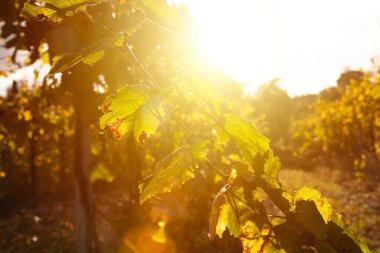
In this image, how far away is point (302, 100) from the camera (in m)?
52.6

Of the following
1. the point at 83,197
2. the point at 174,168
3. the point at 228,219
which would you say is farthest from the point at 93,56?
the point at 83,197

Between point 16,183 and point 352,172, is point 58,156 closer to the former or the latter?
point 16,183

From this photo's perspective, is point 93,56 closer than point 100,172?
Yes

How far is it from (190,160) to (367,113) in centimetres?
1467

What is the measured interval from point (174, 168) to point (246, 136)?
149 millimetres

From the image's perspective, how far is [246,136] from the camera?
2.38 ft

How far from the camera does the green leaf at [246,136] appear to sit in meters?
0.71

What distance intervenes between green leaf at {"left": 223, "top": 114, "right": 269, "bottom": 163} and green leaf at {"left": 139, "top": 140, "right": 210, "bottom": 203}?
6cm

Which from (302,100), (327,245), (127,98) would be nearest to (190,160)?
(127,98)

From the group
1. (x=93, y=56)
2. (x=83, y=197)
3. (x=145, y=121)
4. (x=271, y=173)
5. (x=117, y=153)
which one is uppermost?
(x=117, y=153)

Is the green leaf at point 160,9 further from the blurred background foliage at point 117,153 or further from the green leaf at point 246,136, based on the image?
the green leaf at point 246,136

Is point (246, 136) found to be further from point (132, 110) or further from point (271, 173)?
point (132, 110)

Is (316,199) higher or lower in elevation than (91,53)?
lower

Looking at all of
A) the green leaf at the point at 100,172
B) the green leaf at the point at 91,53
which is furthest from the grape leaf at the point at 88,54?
the green leaf at the point at 100,172
